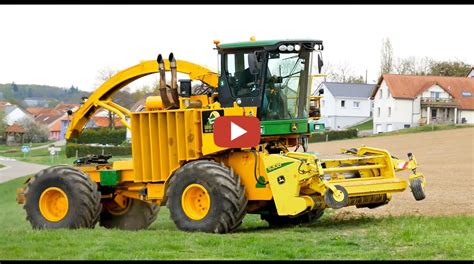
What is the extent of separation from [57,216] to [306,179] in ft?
18.0

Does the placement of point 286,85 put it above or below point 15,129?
above

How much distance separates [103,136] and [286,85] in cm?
5820

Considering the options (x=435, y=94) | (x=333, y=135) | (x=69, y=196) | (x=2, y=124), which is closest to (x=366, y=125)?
(x=435, y=94)

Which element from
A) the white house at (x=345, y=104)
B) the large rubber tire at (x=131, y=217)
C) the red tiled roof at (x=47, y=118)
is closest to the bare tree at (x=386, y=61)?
the white house at (x=345, y=104)

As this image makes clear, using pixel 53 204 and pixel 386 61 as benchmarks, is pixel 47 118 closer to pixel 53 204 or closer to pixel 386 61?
pixel 386 61

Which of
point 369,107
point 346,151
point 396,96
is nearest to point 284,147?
point 346,151

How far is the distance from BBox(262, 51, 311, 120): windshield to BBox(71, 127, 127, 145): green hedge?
5452 cm

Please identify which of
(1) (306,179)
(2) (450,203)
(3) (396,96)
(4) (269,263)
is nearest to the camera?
(4) (269,263)

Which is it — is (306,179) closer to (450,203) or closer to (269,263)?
Answer: (269,263)

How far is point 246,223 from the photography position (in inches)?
706

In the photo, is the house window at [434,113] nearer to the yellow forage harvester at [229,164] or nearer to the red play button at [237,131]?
the yellow forage harvester at [229,164]

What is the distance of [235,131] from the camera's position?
15.4 meters

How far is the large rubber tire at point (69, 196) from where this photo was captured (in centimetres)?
1619

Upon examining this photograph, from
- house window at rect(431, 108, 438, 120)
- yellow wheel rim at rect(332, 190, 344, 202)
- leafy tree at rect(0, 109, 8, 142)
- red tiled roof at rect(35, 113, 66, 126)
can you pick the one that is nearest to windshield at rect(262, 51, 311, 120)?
yellow wheel rim at rect(332, 190, 344, 202)
